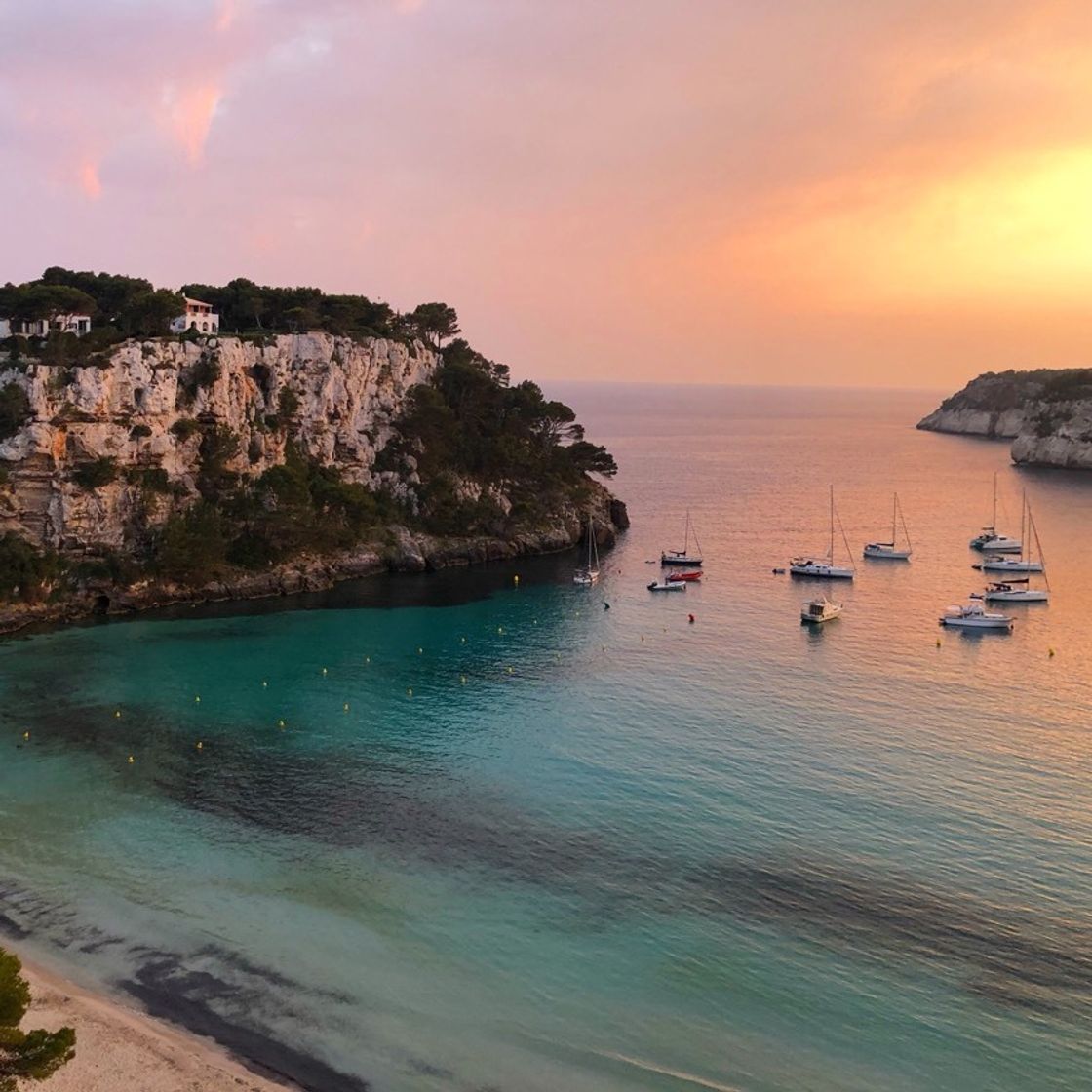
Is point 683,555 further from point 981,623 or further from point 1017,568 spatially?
point 981,623

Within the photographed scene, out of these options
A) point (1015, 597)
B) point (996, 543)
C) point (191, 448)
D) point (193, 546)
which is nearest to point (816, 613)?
point (1015, 597)

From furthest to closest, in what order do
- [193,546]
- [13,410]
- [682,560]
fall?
[682,560] → [193,546] → [13,410]

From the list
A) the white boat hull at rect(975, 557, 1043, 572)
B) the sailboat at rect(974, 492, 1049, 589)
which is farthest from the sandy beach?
the white boat hull at rect(975, 557, 1043, 572)

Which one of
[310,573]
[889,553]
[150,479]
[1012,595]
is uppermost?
[150,479]

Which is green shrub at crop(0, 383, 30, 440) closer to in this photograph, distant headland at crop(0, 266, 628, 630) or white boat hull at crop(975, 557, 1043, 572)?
distant headland at crop(0, 266, 628, 630)

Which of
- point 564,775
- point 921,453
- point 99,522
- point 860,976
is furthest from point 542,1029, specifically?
point 921,453

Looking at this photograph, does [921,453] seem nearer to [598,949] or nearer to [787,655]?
[787,655]

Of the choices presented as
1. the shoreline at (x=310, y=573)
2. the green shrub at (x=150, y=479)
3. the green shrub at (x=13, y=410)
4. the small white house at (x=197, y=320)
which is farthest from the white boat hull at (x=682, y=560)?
the green shrub at (x=13, y=410)
